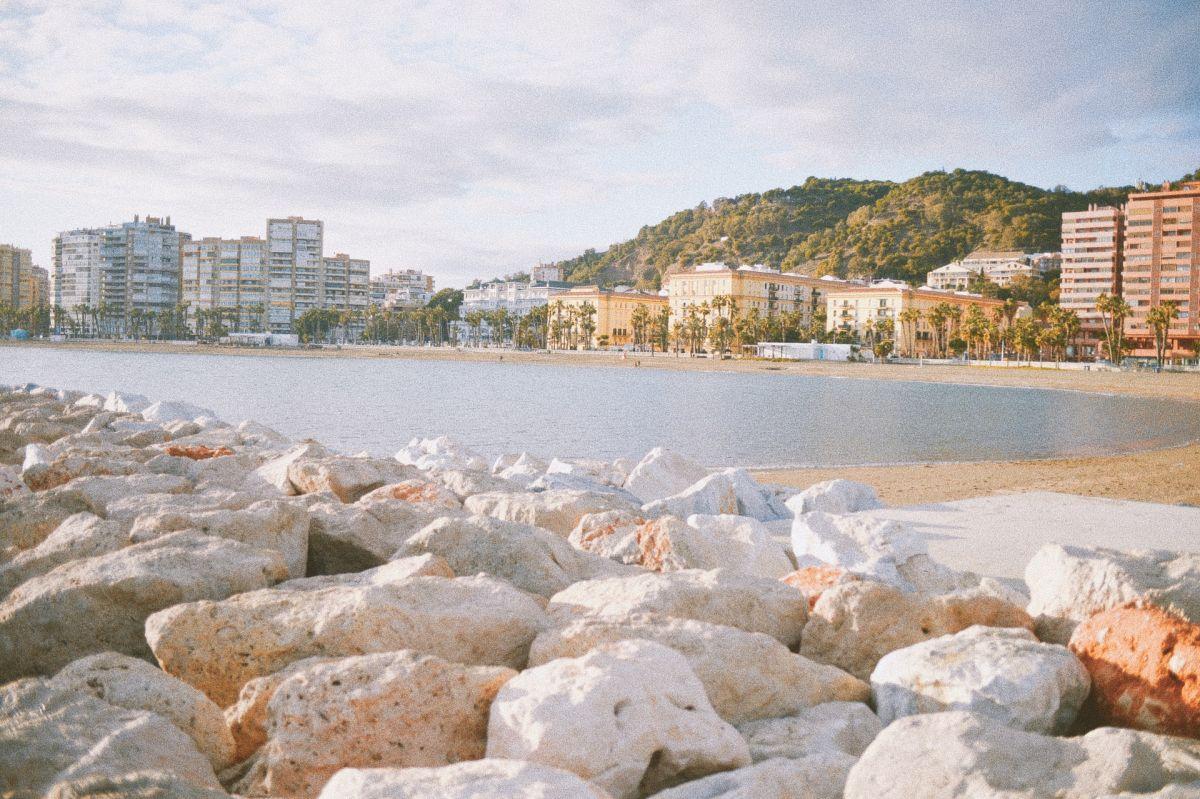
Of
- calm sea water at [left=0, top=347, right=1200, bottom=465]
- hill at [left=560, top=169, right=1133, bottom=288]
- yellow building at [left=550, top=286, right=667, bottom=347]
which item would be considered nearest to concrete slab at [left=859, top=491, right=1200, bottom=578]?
calm sea water at [left=0, top=347, right=1200, bottom=465]

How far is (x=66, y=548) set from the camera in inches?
160

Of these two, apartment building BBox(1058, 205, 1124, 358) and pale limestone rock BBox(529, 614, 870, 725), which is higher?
apartment building BBox(1058, 205, 1124, 358)

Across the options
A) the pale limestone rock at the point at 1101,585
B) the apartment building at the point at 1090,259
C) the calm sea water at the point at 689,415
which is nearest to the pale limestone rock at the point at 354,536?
the pale limestone rock at the point at 1101,585

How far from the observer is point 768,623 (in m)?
3.62

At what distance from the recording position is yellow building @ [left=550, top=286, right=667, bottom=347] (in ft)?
394

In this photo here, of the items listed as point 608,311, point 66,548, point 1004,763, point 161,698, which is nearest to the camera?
point 1004,763

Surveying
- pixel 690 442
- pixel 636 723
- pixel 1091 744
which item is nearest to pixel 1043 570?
pixel 1091 744

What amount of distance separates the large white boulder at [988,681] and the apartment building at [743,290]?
4009 inches

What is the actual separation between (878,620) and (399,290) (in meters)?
189

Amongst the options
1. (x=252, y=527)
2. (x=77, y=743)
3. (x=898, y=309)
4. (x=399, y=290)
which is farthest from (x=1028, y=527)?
(x=399, y=290)

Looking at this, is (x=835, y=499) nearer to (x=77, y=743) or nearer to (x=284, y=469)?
(x=284, y=469)

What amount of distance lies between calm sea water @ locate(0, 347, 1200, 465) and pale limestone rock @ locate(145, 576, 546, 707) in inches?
598

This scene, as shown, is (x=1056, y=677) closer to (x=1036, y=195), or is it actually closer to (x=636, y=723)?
(x=636, y=723)

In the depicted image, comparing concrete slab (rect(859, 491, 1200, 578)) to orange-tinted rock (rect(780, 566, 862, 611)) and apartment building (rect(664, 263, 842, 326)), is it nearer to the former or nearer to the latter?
orange-tinted rock (rect(780, 566, 862, 611))
